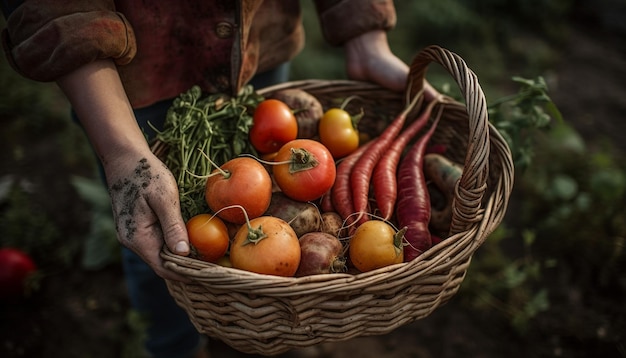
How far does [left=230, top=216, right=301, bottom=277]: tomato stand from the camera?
1269mm

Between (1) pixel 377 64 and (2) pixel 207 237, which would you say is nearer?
(2) pixel 207 237

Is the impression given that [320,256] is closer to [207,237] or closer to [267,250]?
[267,250]

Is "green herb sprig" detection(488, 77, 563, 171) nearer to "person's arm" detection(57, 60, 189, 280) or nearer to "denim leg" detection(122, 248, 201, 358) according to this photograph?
"person's arm" detection(57, 60, 189, 280)

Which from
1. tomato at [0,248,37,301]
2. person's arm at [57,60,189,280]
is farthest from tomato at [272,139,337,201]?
tomato at [0,248,37,301]

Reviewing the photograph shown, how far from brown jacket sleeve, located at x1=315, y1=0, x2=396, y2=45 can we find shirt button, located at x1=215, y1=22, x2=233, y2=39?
53 centimetres

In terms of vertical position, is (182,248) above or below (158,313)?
above

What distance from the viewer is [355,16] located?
6.26 feet

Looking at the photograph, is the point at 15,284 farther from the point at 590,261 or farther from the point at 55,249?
the point at 590,261

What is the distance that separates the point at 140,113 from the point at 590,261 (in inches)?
96.0

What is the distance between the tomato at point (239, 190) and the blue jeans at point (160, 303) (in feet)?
1.71

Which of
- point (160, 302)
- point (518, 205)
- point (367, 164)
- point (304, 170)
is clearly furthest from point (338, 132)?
point (518, 205)

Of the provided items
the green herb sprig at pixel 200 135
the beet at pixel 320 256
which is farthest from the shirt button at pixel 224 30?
the beet at pixel 320 256

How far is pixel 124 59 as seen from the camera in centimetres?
144

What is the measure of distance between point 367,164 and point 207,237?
690mm
